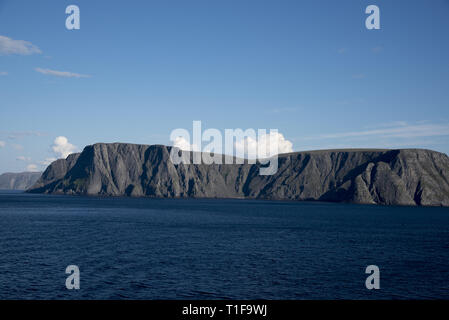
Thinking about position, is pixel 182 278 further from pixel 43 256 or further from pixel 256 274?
pixel 43 256

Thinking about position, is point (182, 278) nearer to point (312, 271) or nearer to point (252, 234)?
point (312, 271)

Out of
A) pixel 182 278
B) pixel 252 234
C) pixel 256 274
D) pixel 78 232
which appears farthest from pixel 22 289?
pixel 252 234
